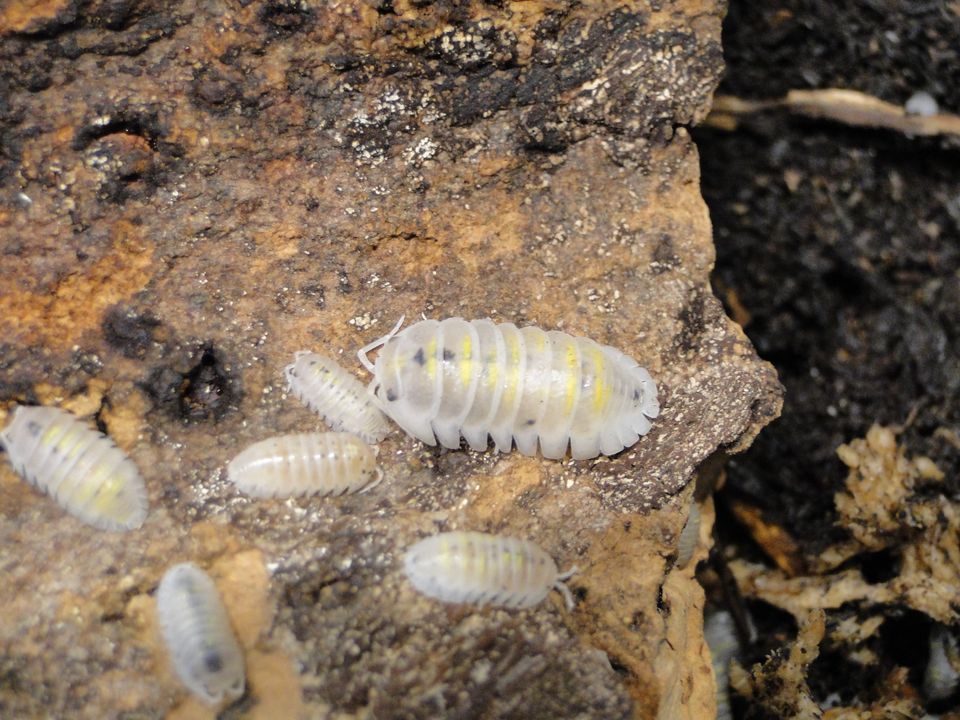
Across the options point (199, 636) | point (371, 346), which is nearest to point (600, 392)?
point (371, 346)

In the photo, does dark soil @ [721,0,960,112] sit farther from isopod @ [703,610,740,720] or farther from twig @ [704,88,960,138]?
isopod @ [703,610,740,720]

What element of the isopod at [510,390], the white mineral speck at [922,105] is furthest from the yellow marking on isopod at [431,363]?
the white mineral speck at [922,105]

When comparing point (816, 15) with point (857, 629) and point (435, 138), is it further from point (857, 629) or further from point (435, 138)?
point (857, 629)

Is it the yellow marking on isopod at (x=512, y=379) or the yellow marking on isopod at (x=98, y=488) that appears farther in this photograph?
the yellow marking on isopod at (x=512, y=379)

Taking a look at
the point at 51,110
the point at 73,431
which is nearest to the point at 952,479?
the point at 73,431

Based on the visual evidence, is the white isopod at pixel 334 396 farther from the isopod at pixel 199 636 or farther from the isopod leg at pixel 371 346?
the isopod at pixel 199 636
